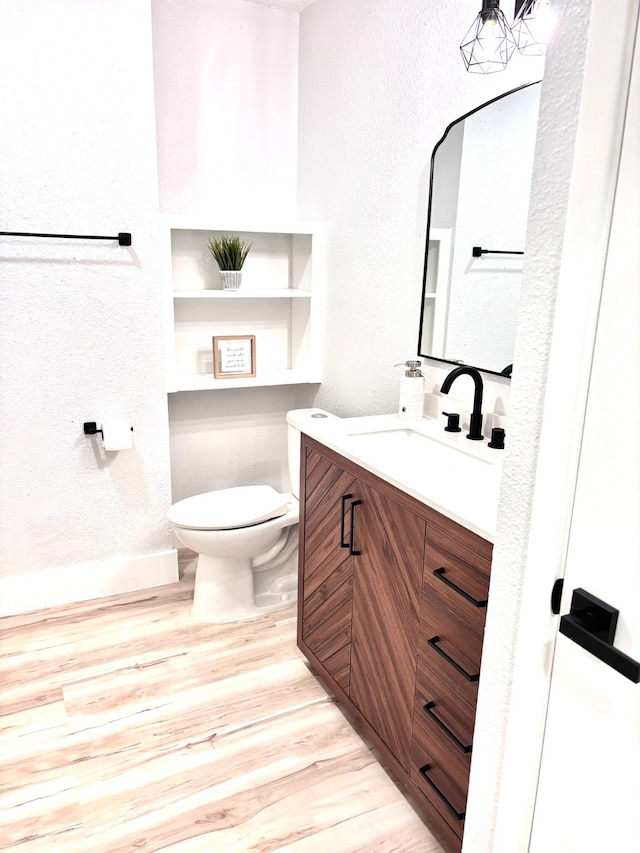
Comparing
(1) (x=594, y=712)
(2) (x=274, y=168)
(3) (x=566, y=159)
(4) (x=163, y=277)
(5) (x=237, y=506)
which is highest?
(2) (x=274, y=168)

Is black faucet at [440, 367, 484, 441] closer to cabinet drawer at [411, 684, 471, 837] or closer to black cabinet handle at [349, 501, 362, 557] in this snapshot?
black cabinet handle at [349, 501, 362, 557]

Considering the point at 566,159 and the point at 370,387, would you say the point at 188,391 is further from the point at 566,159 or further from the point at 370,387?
the point at 566,159

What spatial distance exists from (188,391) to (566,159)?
90.9 inches

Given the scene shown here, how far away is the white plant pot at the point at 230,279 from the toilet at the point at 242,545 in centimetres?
62

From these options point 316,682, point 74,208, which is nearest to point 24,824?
point 316,682

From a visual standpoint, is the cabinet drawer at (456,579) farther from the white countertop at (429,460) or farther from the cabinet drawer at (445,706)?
the cabinet drawer at (445,706)

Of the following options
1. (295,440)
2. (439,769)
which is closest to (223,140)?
(295,440)

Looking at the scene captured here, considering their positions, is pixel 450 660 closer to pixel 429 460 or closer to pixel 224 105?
pixel 429 460

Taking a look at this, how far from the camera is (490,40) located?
160 cm

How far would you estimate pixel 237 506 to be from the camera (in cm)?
256

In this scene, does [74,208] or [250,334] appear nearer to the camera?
[74,208]

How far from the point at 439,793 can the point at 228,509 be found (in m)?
1.32

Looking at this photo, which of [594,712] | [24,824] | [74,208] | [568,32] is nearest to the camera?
[568,32]

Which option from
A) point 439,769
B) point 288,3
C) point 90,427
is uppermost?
point 288,3
